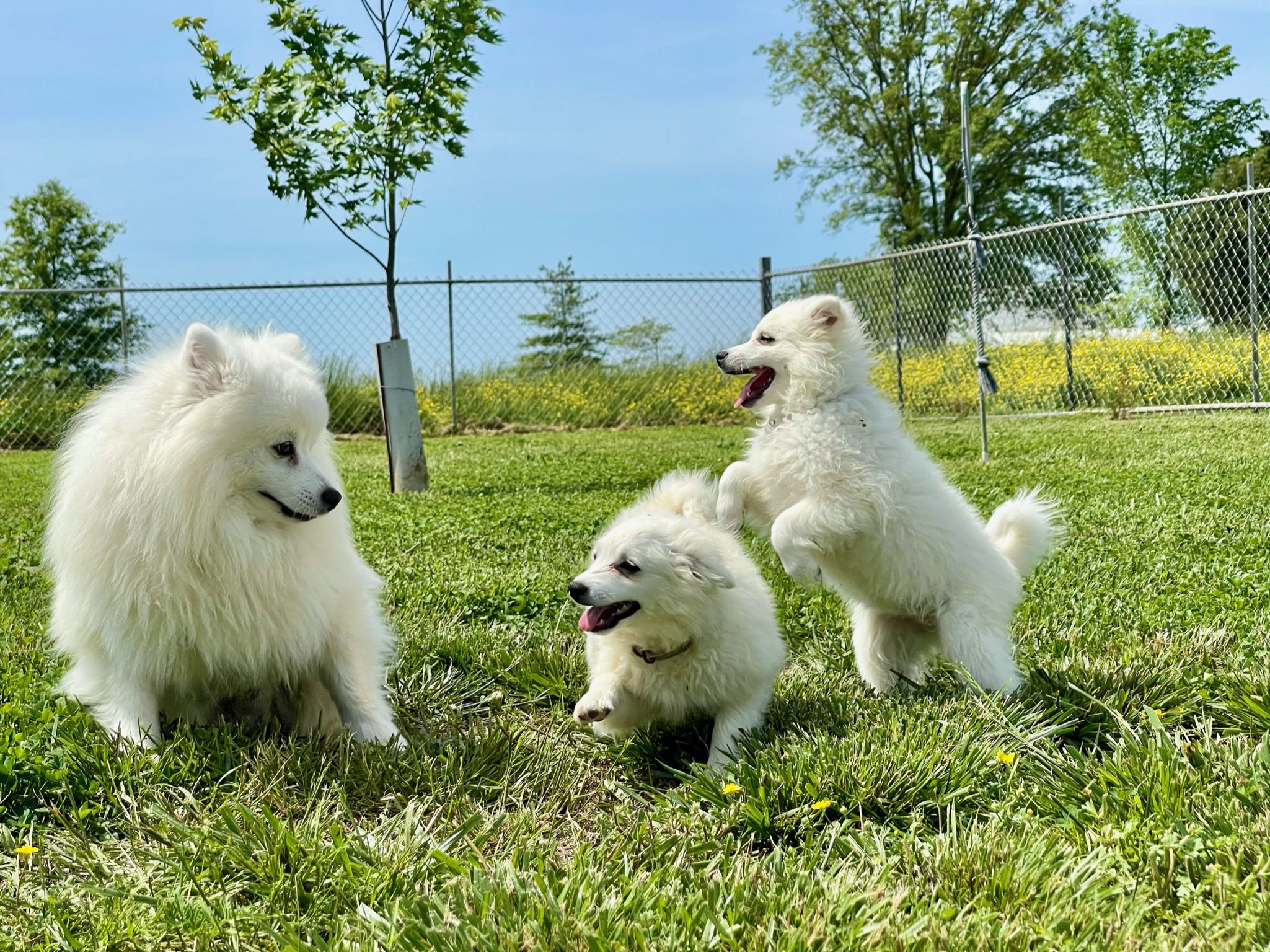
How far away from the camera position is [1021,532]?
A: 12.0 ft

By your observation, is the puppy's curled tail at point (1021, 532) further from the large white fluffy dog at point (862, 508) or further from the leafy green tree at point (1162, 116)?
the leafy green tree at point (1162, 116)

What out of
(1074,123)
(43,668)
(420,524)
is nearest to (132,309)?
(420,524)

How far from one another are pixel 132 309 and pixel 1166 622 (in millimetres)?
14950

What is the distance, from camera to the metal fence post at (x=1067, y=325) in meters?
15.1

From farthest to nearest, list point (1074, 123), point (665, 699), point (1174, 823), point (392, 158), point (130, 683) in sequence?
point (1074, 123) → point (392, 158) → point (665, 699) → point (130, 683) → point (1174, 823)

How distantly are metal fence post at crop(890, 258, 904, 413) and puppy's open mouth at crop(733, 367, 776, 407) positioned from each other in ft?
38.9

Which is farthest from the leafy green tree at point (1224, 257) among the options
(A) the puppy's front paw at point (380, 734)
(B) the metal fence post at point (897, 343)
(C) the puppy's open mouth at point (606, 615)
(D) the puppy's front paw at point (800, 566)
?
(A) the puppy's front paw at point (380, 734)

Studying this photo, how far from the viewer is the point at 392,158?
8.62m

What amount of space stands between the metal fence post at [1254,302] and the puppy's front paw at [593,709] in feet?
38.5

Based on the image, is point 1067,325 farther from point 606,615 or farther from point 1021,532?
point 606,615

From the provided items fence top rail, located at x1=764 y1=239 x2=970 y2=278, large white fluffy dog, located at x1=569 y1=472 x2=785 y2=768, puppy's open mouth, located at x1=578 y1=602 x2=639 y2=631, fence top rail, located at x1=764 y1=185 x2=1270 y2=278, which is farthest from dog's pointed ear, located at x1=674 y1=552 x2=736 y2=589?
fence top rail, located at x1=764 y1=239 x2=970 y2=278

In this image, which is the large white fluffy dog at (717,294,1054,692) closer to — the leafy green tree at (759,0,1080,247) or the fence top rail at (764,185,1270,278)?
the fence top rail at (764,185,1270,278)

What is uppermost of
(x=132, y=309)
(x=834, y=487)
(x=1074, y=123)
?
(x=1074, y=123)

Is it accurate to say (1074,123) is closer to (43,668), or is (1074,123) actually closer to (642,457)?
(642,457)
